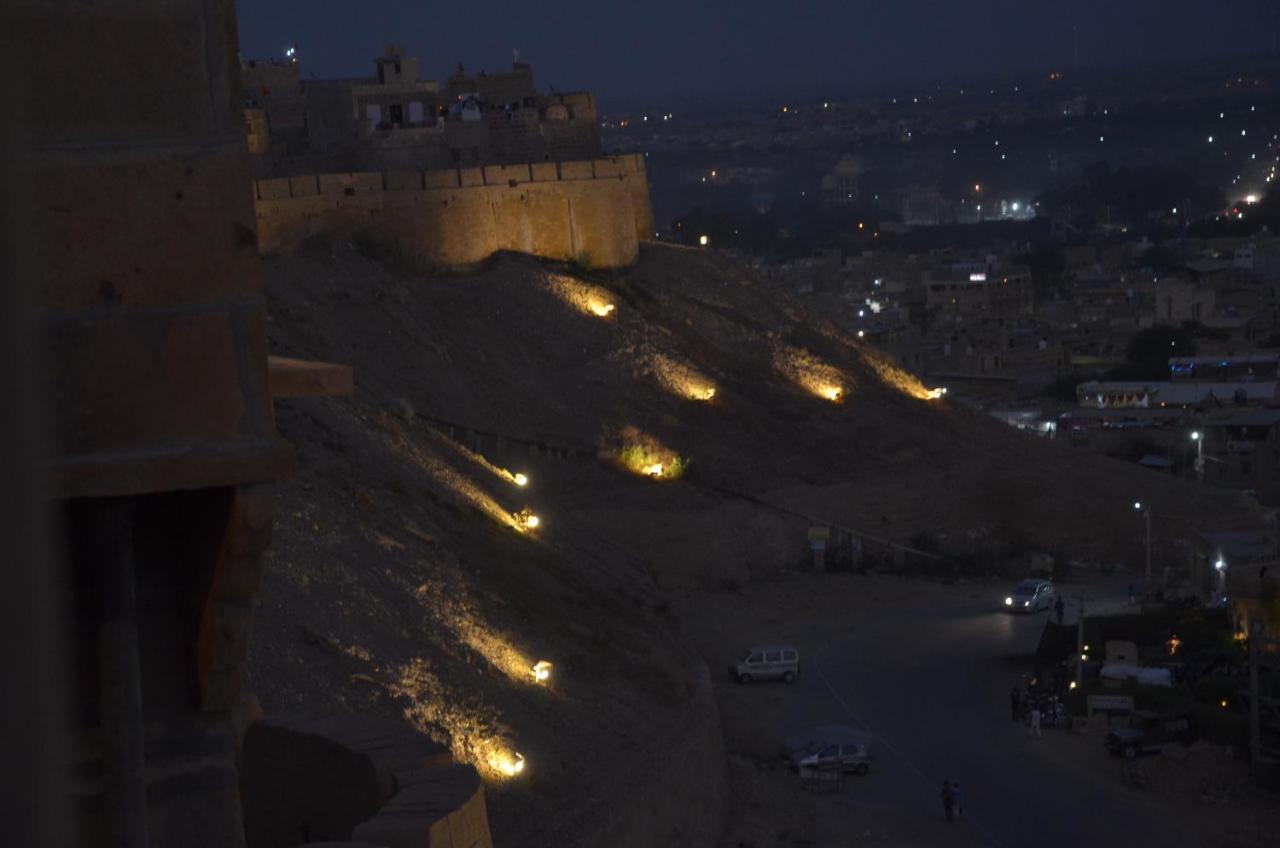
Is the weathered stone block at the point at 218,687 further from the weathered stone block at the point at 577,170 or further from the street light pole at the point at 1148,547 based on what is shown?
the weathered stone block at the point at 577,170

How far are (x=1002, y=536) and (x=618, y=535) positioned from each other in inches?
210

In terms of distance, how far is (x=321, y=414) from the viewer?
62.2 ft

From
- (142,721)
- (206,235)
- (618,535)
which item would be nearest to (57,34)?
(206,235)

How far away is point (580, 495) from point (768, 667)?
202 inches

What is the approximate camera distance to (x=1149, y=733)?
19.0m

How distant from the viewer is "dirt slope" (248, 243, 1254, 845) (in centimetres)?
1337

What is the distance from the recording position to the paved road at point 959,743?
16641 mm

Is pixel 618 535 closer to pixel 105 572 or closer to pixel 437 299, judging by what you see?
pixel 437 299

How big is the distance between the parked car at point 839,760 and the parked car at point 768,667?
2.67m

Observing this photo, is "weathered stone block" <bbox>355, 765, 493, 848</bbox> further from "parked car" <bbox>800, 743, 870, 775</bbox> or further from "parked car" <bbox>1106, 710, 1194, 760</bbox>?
"parked car" <bbox>1106, 710, 1194, 760</bbox>

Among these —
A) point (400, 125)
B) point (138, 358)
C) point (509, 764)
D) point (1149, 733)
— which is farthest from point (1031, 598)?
point (138, 358)

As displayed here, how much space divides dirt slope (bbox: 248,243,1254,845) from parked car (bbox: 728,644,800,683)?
873mm

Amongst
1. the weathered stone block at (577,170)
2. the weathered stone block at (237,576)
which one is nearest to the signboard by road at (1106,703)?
the weathered stone block at (577,170)

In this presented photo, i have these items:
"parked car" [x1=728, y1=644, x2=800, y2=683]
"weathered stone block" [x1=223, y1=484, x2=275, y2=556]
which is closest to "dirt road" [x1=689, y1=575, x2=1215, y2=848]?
"parked car" [x1=728, y1=644, x2=800, y2=683]
